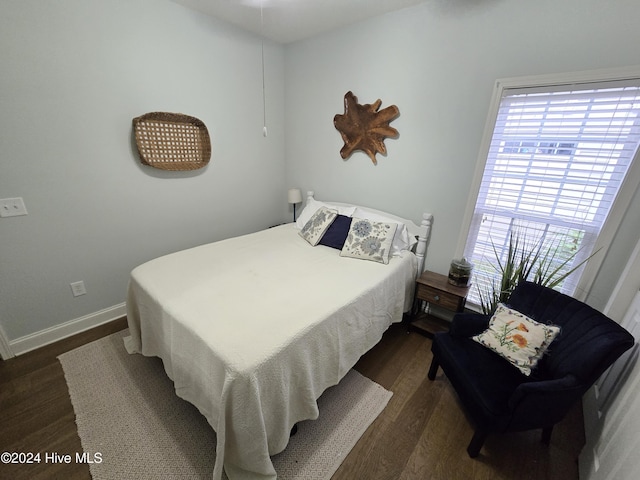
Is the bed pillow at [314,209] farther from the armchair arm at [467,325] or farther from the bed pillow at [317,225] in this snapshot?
the armchair arm at [467,325]

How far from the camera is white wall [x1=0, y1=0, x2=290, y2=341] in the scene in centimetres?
167

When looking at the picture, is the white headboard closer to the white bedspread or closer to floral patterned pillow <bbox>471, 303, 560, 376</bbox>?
the white bedspread

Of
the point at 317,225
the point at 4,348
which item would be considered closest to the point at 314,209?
the point at 317,225

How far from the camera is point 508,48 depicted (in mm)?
1758

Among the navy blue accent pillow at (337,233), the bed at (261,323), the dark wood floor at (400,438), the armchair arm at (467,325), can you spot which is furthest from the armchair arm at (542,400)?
the navy blue accent pillow at (337,233)

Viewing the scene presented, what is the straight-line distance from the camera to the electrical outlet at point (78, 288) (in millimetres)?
2074

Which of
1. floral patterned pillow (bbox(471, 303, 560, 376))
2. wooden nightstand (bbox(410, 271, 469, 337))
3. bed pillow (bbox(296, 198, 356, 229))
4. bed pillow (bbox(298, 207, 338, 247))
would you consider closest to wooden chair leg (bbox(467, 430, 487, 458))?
floral patterned pillow (bbox(471, 303, 560, 376))

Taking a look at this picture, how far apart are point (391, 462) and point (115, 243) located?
8.42ft

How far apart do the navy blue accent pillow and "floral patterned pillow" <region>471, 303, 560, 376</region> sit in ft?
4.16

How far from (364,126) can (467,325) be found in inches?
76.0

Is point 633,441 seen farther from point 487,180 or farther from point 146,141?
point 146,141

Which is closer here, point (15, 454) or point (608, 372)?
point (15, 454)

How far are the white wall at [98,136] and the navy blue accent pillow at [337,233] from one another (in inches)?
50.8

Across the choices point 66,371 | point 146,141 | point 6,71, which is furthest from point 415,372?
point 6,71
